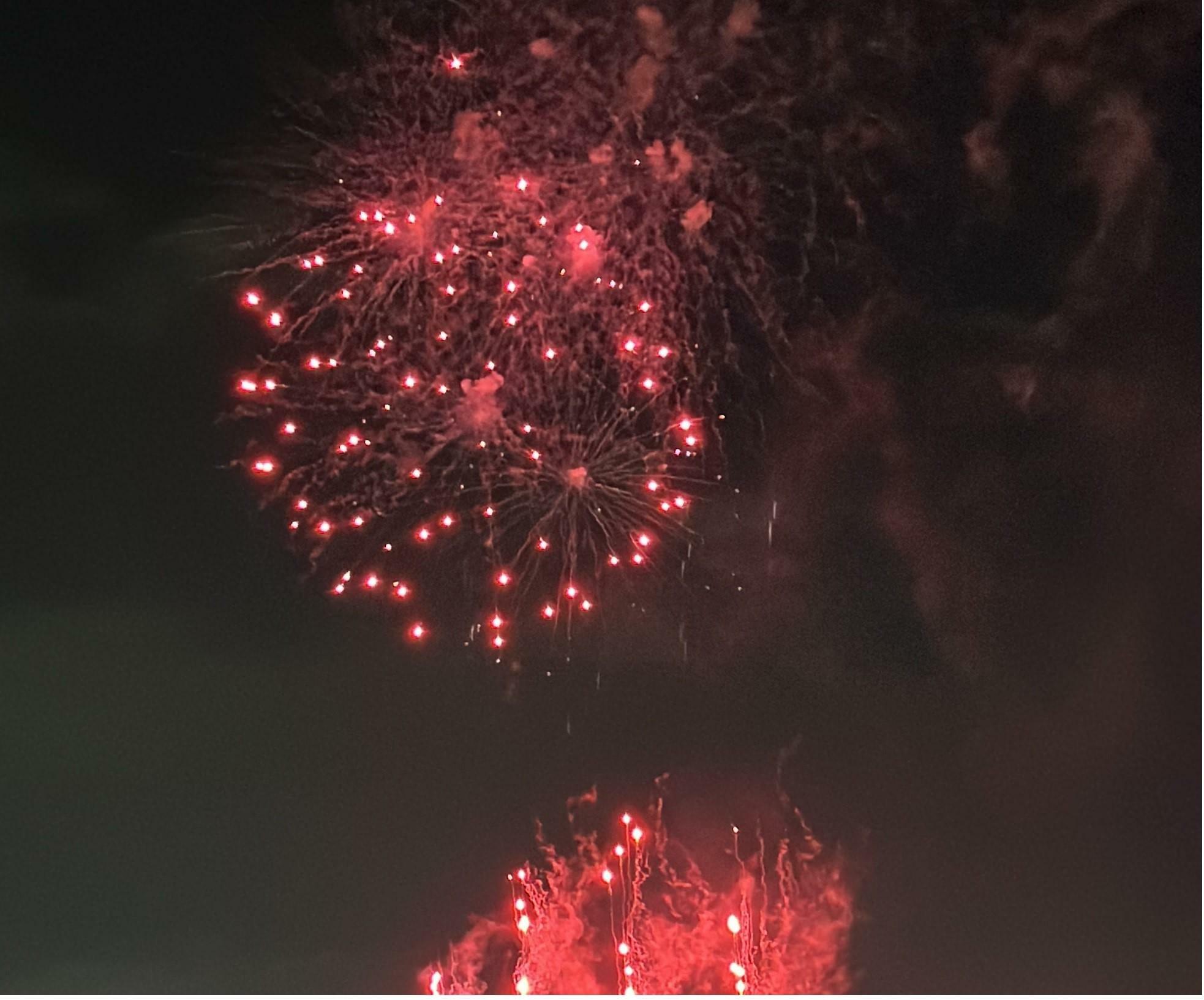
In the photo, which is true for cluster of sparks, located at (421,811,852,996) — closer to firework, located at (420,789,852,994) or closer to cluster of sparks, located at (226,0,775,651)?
firework, located at (420,789,852,994)

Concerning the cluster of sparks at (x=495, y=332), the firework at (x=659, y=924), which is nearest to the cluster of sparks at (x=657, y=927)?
the firework at (x=659, y=924)

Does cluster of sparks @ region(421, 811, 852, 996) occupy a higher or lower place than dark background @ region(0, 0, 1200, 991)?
lower

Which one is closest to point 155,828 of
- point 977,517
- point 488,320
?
point 488,320

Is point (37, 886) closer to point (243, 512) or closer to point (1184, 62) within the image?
point (243, 512)

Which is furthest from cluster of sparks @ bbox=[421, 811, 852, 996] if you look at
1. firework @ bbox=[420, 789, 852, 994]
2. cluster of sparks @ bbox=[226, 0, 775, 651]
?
cluster of sparks @ bbox=[226, 0, 775, 651]

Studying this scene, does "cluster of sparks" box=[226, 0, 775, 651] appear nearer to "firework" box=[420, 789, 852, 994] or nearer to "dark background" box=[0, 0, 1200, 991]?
"dark background" box=[0, 0, 1200, 991]

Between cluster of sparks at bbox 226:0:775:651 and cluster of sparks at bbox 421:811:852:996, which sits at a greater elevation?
cluster of sparks at bbox 226:0:775:651
